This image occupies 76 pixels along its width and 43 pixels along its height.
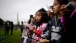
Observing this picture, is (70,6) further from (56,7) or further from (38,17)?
(38,17)

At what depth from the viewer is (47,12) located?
2748 millimetres

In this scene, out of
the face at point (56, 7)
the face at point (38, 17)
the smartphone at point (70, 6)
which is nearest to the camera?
the smartphone at point (70, 6)

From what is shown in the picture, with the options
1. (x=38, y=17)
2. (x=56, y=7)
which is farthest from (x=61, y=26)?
(x=38, y=17)

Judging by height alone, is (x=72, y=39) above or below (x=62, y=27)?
below

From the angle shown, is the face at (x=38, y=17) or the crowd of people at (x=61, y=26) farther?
the face at (x=38, y=17)

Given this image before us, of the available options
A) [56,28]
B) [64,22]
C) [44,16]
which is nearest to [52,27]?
[56,28]

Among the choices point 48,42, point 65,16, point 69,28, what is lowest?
point 48,42

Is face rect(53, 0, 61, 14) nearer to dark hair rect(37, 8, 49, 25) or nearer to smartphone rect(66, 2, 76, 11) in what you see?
smartphone rect(66, 2, 76, 11)

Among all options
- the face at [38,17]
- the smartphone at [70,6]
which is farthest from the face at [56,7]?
the face at [38,17]

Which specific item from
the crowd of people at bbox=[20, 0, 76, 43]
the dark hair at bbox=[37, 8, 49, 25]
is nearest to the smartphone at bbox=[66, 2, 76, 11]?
the crowd of people at bbox=[20, 0, 76, 43]

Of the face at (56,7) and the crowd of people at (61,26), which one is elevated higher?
the face at (56,7)

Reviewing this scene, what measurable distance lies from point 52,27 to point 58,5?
0.22m

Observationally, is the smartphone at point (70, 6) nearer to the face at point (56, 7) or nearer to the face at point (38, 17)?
the face at point (56, 7)

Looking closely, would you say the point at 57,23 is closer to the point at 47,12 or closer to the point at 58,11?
the point at 58,11
